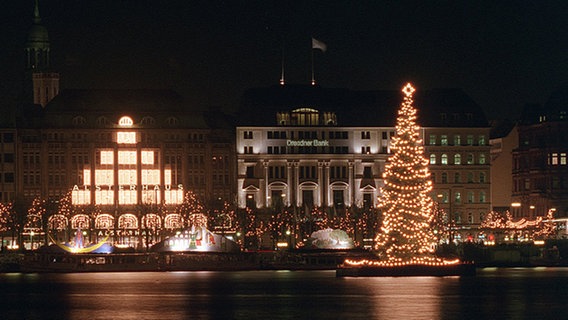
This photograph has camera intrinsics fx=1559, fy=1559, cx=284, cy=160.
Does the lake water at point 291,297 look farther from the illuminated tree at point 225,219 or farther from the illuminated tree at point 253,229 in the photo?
the illuminated tree at point 225,219

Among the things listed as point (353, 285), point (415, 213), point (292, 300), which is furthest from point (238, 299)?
point (415, 213)

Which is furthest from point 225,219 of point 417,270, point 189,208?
point 417,270

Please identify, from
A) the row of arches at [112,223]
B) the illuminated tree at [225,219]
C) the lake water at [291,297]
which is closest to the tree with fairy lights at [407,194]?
the lake water at [291,297]

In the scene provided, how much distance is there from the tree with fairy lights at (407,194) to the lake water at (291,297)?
280cm

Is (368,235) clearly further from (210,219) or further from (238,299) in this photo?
(238,299)

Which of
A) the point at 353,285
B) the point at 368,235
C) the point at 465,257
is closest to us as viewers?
the point at 353,285

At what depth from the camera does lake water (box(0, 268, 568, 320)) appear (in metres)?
76.5

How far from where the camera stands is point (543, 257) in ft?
486

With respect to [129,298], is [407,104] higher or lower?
higher

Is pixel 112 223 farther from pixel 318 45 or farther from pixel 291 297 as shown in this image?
pixel 291 297

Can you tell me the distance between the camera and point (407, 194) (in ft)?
357

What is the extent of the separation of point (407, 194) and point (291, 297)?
1976 cm

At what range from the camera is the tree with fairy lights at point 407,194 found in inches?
4269

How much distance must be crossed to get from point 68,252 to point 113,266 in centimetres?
448
